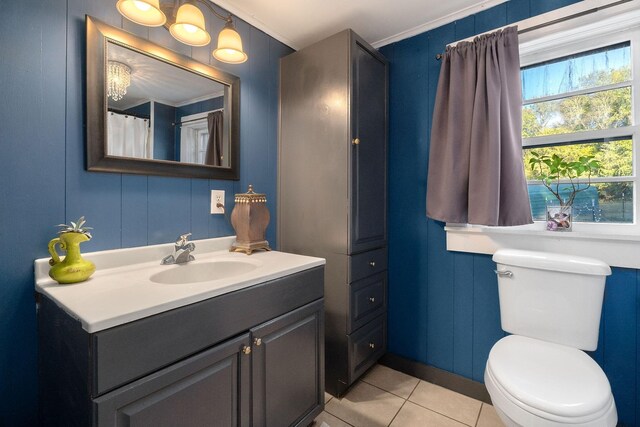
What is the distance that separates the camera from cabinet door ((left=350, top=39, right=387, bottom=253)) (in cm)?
168

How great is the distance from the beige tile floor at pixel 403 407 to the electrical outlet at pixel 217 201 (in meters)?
1.23

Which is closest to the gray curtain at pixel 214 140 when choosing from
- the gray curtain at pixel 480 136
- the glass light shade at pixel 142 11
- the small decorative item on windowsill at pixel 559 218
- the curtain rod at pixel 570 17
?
the glass light shade at pixel 142 11

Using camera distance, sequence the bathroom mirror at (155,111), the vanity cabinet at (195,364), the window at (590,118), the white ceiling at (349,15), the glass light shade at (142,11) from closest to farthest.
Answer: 1. the vanity cabinet at (195,364)
2. the glass light shade at (142,11)
3. the bathroom mirror at (155,111)
4. the window at (590,118)
5. the white ceiling at (349,15)

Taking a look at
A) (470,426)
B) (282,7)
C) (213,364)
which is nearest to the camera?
(213,364)

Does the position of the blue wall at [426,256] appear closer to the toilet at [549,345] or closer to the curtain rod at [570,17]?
the curtain rod at [570,17]

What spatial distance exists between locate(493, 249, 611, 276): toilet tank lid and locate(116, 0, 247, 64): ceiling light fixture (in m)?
1.65

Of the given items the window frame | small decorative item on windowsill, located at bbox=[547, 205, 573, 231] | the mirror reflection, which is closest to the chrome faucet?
the mirror reflection

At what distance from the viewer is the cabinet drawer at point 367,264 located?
5.49 feet

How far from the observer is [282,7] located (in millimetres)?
1648

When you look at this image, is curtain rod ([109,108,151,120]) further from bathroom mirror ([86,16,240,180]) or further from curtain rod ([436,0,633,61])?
curtain rod ([436,0,633,61])

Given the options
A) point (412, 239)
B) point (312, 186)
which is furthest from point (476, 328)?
point (312, 186)

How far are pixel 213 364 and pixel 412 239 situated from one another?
4.72 feet

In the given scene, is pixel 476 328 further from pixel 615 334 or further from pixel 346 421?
pixel 346 421

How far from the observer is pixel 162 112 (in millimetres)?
1358
